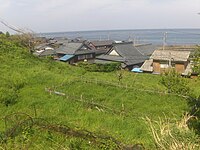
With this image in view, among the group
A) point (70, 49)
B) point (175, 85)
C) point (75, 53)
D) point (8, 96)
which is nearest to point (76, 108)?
point (8, 96)

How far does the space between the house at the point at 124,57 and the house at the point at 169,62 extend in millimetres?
3808

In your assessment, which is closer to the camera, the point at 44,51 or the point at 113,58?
the point at 113,58

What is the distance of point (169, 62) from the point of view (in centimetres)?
3556

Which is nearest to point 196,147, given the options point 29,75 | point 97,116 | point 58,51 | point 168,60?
point 97,116

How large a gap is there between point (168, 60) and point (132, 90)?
1693cm

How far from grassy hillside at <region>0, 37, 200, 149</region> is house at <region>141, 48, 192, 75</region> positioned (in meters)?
16.3

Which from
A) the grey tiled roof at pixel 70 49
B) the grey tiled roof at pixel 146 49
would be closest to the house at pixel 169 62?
the grey tiled roof at pixel 146 49

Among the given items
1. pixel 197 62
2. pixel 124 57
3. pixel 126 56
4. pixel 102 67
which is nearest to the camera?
pixel 197 62

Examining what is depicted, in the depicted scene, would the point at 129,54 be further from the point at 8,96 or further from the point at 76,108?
the point at 8,96

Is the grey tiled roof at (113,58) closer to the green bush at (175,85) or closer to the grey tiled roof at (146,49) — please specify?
the grey tiled roof at (146,49)

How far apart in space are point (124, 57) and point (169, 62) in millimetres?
8810

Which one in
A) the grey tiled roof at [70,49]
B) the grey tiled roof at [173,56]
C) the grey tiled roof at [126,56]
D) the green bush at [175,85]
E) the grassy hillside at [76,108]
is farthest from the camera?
the grey tiled roof at [70,49]

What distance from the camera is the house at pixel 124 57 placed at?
136 ft

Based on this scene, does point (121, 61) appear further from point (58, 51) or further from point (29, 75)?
point (29, 75)
